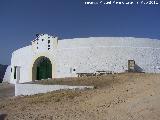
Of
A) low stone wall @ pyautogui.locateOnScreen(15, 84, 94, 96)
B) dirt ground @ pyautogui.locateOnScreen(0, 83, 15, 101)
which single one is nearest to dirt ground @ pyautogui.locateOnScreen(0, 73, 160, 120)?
low stone wall @ pyautogui.locateOnScreen(15, 84, 94, 96)

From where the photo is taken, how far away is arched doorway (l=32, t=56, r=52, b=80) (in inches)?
1275

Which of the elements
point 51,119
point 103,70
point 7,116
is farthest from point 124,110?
point 103,70

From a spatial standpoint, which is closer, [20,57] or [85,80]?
[85,80]

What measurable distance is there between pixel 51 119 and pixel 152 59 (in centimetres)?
1816

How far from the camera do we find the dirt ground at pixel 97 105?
11.7m

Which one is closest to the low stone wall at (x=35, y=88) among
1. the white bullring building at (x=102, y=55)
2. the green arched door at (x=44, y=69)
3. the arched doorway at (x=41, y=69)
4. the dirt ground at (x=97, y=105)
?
the dirt ground at (x=97, y=105)

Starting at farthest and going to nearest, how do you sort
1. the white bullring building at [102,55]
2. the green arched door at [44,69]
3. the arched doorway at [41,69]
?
the arched doorway at [41,69] → the green arched door at [44,69] → the white bullring building at [102,55]

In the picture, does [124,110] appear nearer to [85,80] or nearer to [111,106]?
[111,106]

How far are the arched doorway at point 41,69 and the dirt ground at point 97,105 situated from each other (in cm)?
1500

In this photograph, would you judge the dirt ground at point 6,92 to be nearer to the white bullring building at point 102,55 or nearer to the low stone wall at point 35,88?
the low stone wall at point 35,88

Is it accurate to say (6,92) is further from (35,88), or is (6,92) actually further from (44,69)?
(35,88)

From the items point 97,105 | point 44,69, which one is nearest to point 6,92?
point 44,69

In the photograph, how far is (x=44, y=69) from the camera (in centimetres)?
3288

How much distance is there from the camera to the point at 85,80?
21500mm
